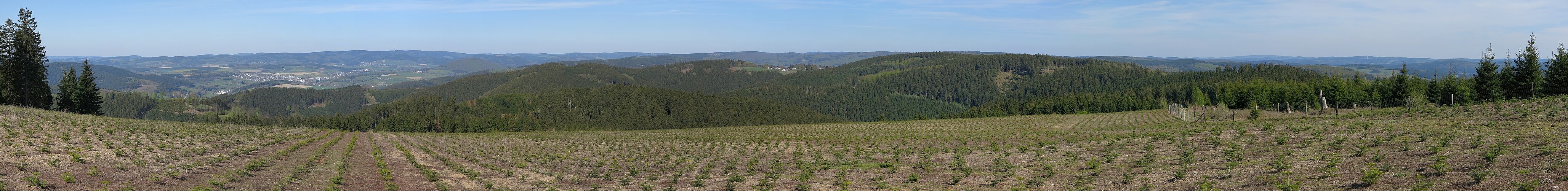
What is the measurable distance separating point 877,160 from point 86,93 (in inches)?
3940

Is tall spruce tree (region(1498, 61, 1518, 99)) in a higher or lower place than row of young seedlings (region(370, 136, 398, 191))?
higher

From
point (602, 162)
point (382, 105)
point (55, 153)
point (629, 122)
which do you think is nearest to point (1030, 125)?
point (602, 162)

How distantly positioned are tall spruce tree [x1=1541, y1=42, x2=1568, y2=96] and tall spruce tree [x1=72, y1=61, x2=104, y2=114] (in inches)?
5634

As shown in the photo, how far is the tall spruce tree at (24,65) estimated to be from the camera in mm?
64188

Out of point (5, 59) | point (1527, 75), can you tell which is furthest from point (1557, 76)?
point (5, 59)

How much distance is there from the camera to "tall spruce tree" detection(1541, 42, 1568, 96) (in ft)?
180

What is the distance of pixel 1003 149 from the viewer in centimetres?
3209

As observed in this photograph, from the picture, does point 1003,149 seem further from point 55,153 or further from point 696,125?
point 696,125

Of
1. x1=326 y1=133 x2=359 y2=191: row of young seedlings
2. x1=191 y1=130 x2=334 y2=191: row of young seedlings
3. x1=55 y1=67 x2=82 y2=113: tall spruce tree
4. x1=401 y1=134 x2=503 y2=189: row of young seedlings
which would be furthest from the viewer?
x1=55 y1=67 x2=82 y2=113: tall spruce tree

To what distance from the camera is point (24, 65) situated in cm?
6575

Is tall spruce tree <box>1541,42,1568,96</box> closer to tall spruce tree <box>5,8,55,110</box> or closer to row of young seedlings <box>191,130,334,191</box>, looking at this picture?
row of young seedlings <box>191,130,334,191</box>

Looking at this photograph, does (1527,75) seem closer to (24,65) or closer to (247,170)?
(247,170)

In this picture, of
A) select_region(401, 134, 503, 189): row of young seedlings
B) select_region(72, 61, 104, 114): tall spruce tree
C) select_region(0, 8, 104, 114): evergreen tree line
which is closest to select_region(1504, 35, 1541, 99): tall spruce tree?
select_region(401, 134, 503, 189): row of young seedlings

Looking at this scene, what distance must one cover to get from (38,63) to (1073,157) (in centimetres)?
9585
